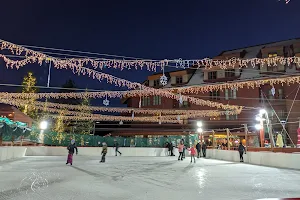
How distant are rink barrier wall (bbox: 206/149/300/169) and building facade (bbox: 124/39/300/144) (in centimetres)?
631

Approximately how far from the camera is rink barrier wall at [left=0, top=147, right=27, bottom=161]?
17172 millimetres

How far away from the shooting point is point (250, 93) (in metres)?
31.3

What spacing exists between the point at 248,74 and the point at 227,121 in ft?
20.9

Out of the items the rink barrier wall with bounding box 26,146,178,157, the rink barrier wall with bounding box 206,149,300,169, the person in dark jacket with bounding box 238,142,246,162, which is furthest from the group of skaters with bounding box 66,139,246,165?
the rink barrier wall with bounding box 26,146,178,157

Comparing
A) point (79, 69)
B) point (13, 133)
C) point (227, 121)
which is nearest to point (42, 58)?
point (79, 69)

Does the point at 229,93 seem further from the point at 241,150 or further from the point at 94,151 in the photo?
the point at 94,151

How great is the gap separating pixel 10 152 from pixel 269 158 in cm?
1843

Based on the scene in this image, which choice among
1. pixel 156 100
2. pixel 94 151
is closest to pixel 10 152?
pixel 94 151

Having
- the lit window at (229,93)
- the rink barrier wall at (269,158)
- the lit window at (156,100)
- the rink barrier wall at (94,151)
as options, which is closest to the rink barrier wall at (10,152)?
the rink barrier wall at (94,151)

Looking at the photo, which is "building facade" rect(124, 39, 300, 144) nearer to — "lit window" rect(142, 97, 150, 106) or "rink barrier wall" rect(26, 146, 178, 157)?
"lit window" rect(142, 97, 150, 106)

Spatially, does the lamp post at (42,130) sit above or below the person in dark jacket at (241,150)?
above

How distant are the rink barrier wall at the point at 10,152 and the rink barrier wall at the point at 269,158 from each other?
1732 cm

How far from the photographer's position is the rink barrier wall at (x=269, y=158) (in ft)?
46.5

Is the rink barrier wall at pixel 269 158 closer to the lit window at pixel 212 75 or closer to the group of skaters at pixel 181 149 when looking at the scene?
the group of skaters at pixel 181 149
